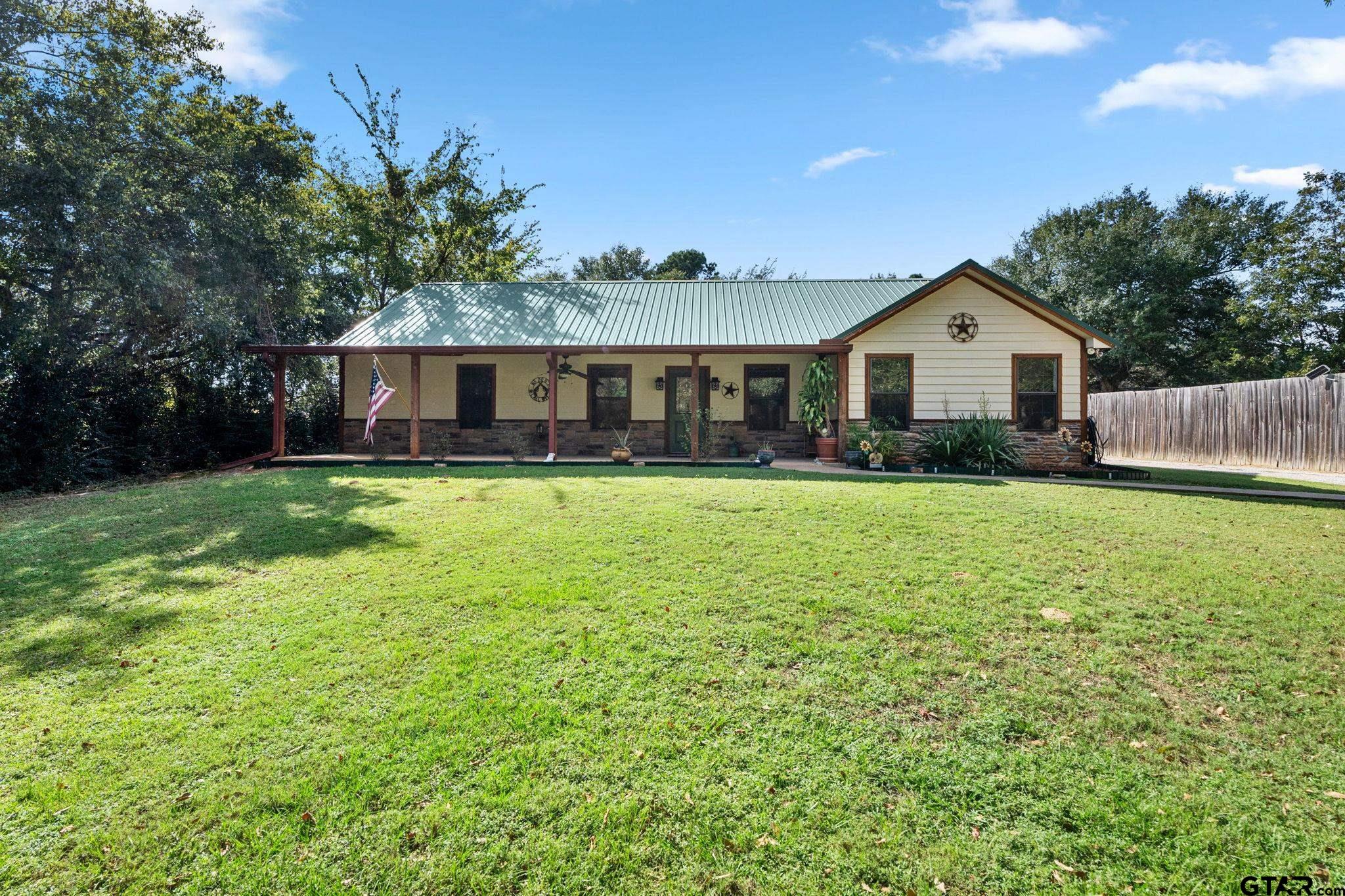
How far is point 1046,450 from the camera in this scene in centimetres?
1217

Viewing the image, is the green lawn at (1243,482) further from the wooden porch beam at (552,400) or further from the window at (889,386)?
the wooden porch beam at (552,400)

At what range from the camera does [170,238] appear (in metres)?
12.6

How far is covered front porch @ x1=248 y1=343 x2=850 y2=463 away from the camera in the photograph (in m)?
14.5

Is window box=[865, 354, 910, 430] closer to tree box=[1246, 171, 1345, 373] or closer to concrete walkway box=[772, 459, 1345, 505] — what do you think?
concrete walkway box=[772, 459, 1345, 505]

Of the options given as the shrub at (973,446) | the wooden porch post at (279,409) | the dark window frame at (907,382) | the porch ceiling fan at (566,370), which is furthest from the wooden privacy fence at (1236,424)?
the wooden porch post at (279,409)

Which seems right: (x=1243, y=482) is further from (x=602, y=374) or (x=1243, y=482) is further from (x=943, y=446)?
(x=602, y=374)

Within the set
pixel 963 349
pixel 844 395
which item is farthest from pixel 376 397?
pixel 963 349

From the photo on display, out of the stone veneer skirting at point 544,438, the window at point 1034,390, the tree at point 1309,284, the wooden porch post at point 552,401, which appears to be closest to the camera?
the window at point 1034,390

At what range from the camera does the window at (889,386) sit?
500 inches

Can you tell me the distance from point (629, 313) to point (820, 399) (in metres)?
5.43

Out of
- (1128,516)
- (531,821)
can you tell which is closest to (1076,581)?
(1128,516)

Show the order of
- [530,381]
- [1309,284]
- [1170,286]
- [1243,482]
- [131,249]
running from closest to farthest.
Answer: [1243,482] → [131,249] → [530,381] → [1309,284] → [1170,286]

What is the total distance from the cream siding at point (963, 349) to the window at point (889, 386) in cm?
13

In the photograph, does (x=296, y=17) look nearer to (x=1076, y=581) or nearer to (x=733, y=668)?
(x=733, y=668)
